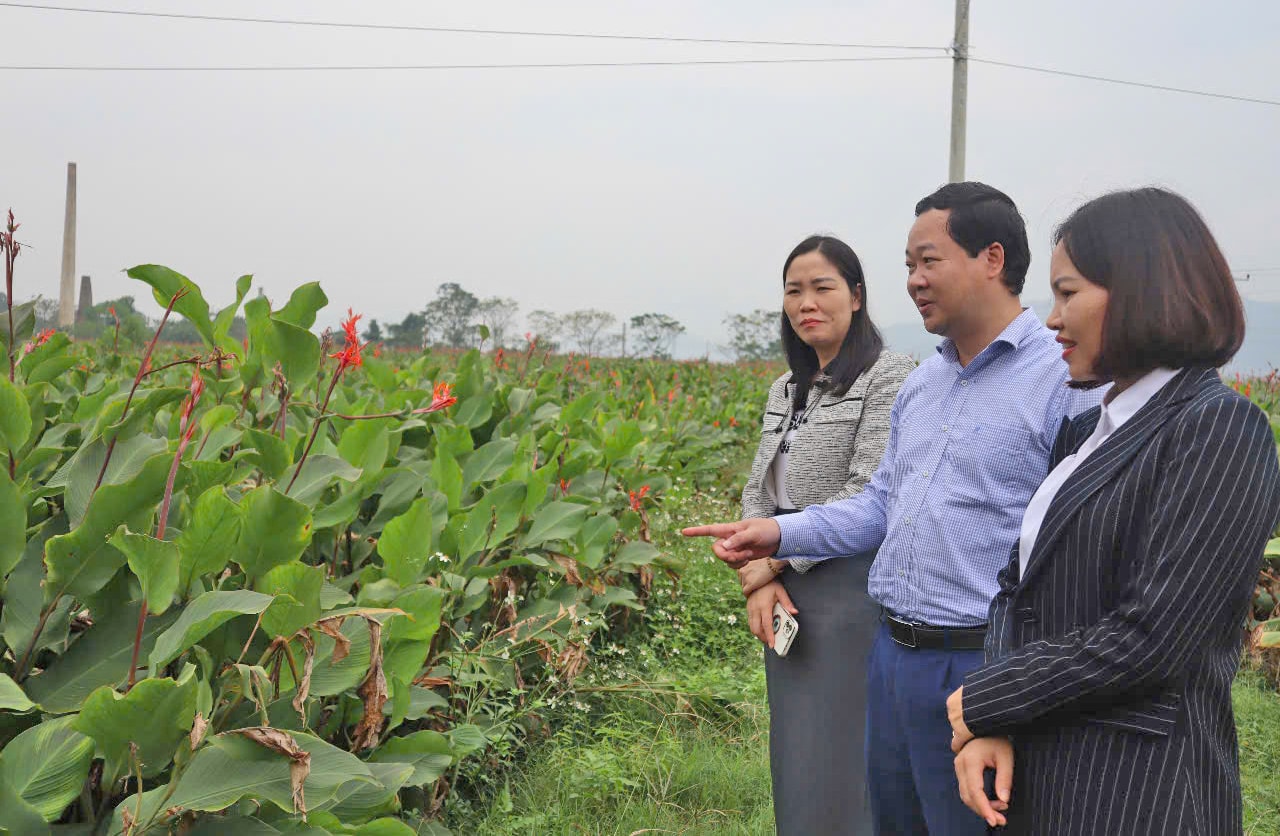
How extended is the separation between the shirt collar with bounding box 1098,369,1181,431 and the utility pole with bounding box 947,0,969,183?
14053 mm

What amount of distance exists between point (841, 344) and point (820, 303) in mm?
124

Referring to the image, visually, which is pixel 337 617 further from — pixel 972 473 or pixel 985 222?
pixel 985 222

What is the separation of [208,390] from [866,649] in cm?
185

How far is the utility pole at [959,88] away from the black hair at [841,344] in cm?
1271

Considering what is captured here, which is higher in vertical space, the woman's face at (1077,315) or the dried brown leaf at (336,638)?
the woman's face at (1077,315)

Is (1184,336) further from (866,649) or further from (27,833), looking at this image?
(27,833)

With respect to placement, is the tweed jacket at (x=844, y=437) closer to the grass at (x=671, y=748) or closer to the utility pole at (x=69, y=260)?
the grass at (x=671, y=748)

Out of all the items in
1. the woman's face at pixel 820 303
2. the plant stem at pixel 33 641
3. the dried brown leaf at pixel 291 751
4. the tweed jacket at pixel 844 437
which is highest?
the woman's face at pixel 820 303

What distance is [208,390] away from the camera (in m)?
2.94

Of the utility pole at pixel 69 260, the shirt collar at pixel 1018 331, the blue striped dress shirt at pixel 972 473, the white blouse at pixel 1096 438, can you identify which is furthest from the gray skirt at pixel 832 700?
the utility pole at pixel 69 260

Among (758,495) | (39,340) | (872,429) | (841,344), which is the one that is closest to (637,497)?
(758,495)

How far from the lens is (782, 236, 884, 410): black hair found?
110 inches

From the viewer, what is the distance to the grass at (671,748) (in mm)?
3156

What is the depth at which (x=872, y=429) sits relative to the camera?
2.68 metres
